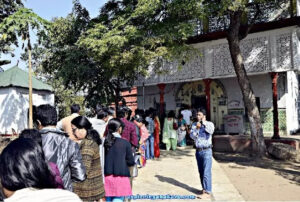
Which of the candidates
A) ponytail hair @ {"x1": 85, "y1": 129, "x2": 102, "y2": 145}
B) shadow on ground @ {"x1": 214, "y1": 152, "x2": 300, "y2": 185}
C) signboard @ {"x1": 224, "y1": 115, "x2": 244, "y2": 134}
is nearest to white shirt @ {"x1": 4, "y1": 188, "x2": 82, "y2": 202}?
ponytail hair @ {"x1": 85, "y1": 129, "x2": 102, "y2": 145}

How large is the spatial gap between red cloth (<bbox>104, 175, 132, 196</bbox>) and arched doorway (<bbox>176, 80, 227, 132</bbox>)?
1049cm

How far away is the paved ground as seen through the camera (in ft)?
19.2

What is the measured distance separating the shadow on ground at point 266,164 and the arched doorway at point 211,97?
3122 millimetres

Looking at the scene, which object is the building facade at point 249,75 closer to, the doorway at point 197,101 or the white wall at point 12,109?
the doorway at point 197,101

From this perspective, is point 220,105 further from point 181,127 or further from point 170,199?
point 170,199

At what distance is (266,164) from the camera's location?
914 centimetres

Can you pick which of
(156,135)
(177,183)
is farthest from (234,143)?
(177,183)

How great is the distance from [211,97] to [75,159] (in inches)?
491

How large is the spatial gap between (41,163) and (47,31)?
223 inches

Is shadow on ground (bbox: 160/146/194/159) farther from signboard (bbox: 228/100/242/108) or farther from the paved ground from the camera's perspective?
signboard (bbox: 228/100/242/108)

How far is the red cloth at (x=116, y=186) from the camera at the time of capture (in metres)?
3.72

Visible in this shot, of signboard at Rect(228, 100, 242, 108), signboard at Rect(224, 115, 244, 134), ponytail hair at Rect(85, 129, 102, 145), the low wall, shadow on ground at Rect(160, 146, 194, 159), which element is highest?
signboard at Rect(228, 100, 242, 108)

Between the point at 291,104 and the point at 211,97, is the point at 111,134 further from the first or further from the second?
the point at 211,97

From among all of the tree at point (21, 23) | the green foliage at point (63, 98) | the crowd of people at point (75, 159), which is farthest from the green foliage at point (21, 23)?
the green foliage at point (63, 98)
